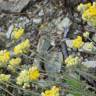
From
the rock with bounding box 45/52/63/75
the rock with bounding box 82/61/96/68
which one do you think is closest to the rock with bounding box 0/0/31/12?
the rock with bounding box 45/52/63/75

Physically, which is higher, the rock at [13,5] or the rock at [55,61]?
the rock at [13,5]

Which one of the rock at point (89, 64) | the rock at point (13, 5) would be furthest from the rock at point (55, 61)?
the rock at point (13, 5)

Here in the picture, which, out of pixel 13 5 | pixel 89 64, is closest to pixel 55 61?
pixel 89 64

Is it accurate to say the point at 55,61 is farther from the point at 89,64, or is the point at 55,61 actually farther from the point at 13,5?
the point at 13,5

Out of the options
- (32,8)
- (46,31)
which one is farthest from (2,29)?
(46,31)

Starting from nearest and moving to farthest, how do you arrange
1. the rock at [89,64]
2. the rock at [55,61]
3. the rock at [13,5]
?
the rock at [89,64]
the rock at [55,61]
the rock at [13,5]

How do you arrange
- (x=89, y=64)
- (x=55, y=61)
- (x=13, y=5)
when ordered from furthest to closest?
(x=13, y=5) → (x=55, y=61) → (x=89, y=64)

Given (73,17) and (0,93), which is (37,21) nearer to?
(73,17)

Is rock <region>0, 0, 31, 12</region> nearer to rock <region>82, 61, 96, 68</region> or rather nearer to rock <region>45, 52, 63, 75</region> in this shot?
rock <region>45, 52, 63, 75</region>

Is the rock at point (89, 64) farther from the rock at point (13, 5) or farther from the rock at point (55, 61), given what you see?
the rock at point (13, 5)
